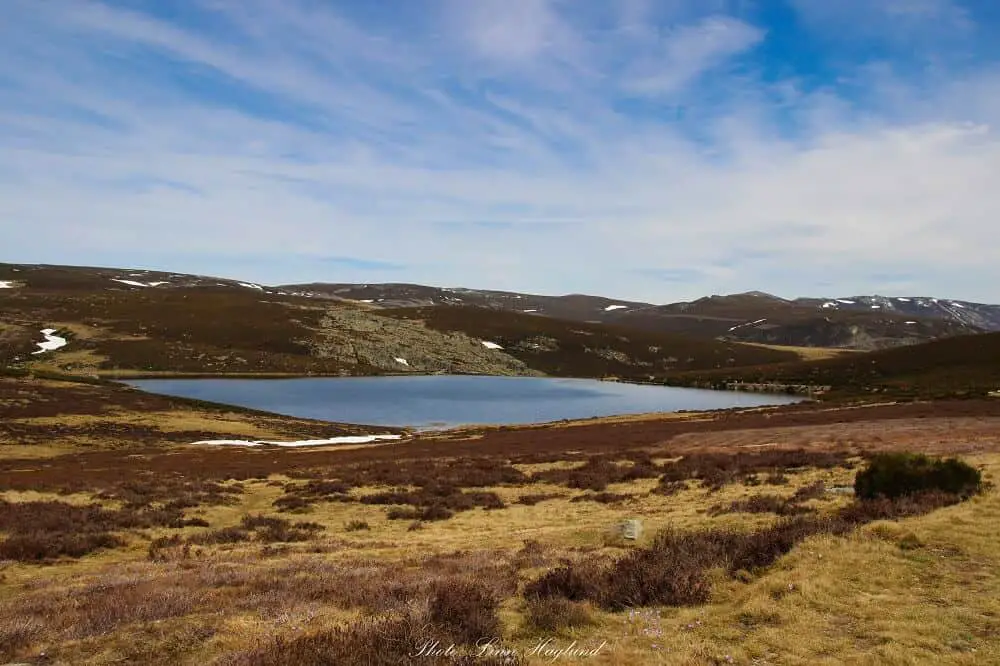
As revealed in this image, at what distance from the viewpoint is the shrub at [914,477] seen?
17359mm

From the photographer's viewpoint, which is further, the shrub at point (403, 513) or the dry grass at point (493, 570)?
the shrub at point (403, 513)

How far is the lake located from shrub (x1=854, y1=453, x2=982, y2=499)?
2900 inches

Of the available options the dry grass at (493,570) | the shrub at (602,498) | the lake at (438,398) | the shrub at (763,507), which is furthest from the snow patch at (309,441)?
the shrub at (763,507)

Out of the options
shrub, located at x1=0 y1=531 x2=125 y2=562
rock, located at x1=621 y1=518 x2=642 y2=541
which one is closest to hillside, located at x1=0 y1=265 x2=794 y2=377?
shrub, located at x1=0 y1=531 x2=125 y2=562

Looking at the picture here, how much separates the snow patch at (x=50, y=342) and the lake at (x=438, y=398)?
37.4 m

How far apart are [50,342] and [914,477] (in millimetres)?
172849

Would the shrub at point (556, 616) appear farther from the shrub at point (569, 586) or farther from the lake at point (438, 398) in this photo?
the lake at point (438, 398)

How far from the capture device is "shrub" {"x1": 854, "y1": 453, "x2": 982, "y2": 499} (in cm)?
1736

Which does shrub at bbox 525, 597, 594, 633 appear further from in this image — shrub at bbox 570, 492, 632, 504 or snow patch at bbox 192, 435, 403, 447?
snow patch at bbox 192, 435, 403, 447

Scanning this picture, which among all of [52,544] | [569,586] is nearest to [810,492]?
[569,586]

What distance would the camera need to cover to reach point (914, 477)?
17.5 metres

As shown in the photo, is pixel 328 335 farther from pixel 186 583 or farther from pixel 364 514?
pixel 186 583

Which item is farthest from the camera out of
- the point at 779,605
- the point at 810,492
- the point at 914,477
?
→ the point at 810,492

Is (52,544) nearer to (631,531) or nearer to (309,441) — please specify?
(631,531)
